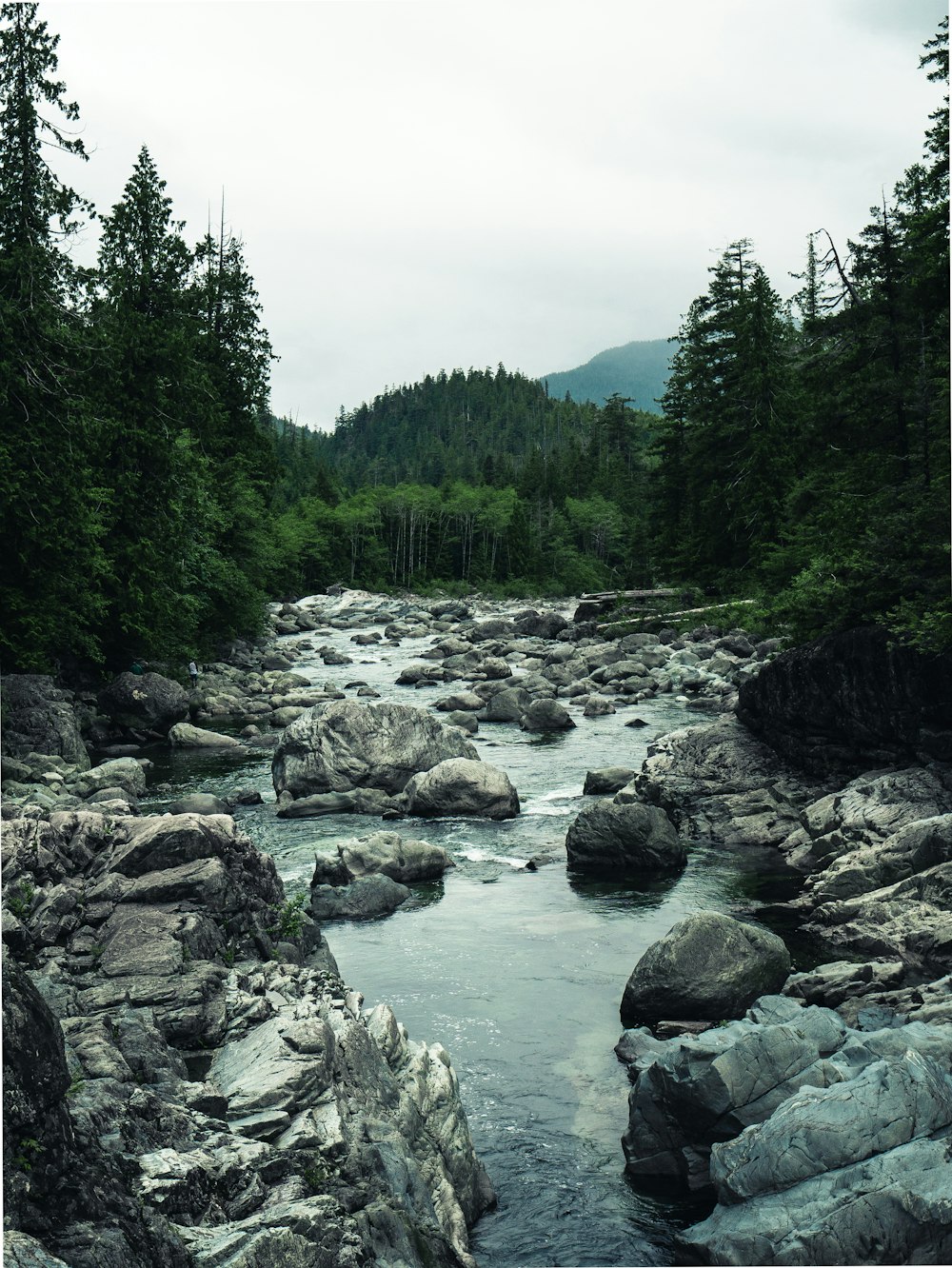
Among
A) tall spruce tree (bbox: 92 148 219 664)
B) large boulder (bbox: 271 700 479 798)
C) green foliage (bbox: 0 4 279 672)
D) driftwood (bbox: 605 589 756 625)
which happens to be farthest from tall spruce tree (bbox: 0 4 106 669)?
driftwood (bbox: 605 589 756 625)

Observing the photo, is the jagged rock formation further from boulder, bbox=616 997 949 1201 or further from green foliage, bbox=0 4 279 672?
green foliage, bbox=0 4 279 672

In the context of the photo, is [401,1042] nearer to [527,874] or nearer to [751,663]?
[527,874]

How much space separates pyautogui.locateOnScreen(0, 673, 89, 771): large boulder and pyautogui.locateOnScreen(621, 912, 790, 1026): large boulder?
13428 mm

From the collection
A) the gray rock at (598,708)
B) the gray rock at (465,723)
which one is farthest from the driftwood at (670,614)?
the gray rock at (465,723)

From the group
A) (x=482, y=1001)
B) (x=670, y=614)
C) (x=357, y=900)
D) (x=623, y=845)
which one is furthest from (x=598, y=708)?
(x=482, y=1001)

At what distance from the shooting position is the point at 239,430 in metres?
43.9

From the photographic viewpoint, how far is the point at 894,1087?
24.6 ft

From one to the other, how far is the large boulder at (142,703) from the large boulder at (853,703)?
1418 cm

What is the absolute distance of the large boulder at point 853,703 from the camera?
660 inches

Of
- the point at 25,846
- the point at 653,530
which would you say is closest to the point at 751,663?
the point at 25,846

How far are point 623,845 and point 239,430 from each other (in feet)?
108

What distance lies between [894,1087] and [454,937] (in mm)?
6708

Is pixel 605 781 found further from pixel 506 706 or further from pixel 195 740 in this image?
pixel 195 740

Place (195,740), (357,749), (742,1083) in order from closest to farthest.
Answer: (742,1083) → (357,749) → (195,740)
